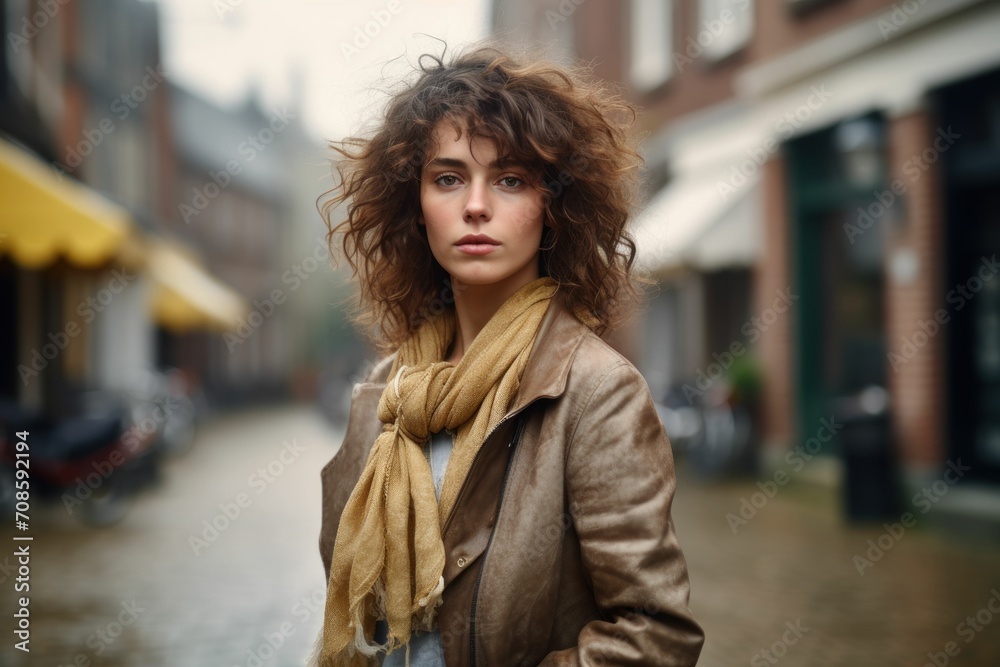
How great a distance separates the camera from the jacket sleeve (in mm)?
1662

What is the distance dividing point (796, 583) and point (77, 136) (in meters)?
18.3

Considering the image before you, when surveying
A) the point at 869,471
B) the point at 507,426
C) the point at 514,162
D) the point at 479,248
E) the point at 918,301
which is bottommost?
the point at 869,471

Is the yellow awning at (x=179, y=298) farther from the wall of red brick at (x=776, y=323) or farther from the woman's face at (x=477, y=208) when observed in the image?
the woman's face at (x=477, y=208)

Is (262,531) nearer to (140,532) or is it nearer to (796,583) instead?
(140,532)

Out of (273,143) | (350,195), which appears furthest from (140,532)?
(273,143)

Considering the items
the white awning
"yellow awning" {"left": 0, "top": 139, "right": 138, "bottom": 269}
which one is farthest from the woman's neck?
the white awning

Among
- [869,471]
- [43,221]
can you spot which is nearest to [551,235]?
[869,471]

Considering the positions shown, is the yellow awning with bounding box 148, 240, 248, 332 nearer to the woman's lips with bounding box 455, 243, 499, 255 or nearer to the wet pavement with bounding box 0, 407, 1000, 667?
the wet pavement with bounding box 0, 407, 1000, 667

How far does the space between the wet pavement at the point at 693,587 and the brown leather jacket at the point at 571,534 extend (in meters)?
3.20

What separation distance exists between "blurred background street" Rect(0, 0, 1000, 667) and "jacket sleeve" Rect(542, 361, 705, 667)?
0.84 m

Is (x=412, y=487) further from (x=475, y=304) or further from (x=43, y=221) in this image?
(x=43, y=221)

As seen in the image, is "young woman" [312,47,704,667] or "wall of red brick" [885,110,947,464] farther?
"wall of red brick" [885,110,947,464]

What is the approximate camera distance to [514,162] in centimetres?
184

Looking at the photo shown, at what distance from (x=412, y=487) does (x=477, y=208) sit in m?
0.52
